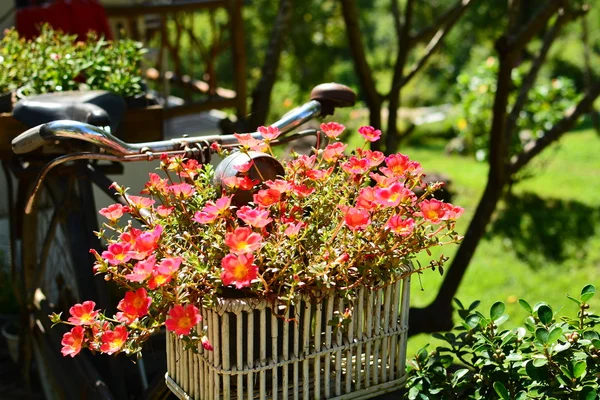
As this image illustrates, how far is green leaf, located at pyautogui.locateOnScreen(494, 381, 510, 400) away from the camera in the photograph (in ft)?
5.39

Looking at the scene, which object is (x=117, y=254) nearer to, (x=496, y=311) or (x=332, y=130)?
(x=332, y=130)

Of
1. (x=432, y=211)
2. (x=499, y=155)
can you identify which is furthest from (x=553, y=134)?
(x=432, y=211)

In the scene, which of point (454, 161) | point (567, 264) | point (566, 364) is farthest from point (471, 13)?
point (566, 364)

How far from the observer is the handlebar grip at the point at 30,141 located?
6.07 feet

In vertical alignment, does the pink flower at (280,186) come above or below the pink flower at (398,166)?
below

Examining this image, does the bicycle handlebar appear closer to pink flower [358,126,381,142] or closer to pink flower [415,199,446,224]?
pink flower [358,126,381,142]

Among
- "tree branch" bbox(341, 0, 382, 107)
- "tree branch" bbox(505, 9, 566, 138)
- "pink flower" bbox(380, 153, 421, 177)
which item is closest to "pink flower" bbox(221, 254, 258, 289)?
"pink flower" bbox(380, 153, 421, 177)

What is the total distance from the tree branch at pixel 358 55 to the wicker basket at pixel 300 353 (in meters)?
2.32

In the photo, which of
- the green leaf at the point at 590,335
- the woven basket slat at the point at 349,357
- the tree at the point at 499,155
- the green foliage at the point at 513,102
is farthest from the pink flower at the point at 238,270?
the green foliage at the point at 513,102

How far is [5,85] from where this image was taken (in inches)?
116

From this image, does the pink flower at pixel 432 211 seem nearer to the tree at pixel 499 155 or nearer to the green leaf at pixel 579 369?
the green leaf at pixel 579 369

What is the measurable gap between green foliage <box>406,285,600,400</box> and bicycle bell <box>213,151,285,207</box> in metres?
0.60

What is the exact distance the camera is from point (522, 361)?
1.78 metres

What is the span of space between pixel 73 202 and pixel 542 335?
1.71 m
